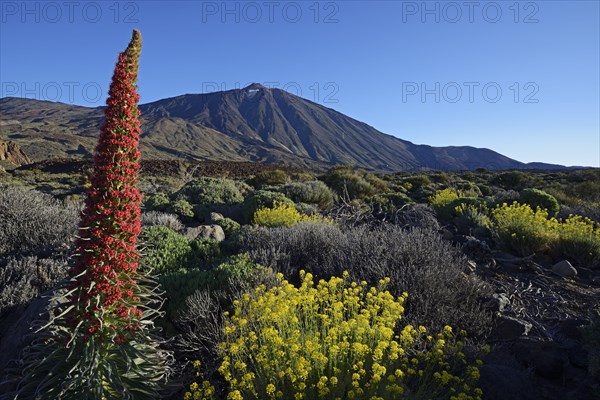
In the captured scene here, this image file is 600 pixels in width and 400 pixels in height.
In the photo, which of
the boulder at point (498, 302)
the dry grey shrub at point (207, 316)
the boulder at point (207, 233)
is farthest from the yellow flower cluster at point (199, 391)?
the boulder at point (207, 233)

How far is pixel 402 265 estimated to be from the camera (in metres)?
4.50

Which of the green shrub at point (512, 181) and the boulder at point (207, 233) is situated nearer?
the boulder at point (207, 233)

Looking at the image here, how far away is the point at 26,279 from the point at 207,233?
3.20 metres

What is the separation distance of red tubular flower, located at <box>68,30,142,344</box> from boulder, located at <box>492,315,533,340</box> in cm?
332

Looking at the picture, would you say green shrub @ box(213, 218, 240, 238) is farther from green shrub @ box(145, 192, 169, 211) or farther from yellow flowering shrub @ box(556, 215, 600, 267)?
yellow flowering shrub @ box(556, 215, 600, 267)

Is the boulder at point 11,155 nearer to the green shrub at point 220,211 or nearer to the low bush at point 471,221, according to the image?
the green shrub at point 220,211

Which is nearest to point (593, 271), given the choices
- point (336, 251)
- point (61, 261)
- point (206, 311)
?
point (336, 251)

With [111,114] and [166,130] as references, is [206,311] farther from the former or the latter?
[166,130]

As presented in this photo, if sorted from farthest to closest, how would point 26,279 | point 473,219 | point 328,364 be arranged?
point 473,219
point 26,279
point 328,364

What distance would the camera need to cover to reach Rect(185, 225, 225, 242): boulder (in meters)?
6.99

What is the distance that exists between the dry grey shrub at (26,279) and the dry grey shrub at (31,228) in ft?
2.54

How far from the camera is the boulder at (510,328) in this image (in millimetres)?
3639

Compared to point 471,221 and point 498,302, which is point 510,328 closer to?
point 498,302

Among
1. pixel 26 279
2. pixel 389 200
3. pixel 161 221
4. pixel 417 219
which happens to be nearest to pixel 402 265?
pixel 417 219
